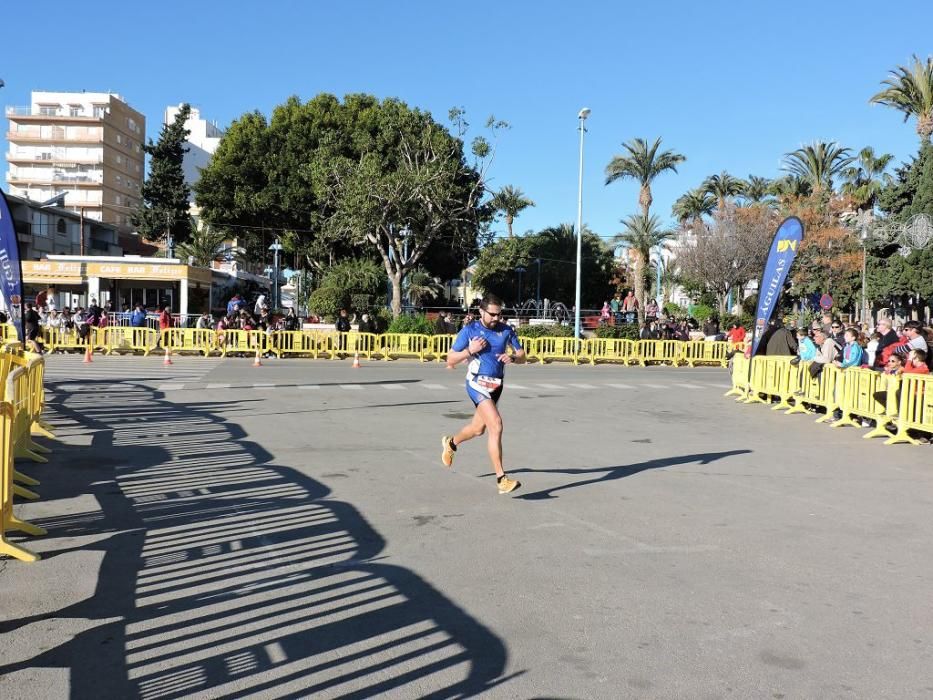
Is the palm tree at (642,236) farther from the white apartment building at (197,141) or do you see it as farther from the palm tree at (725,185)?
the white apartment building at (197,141)

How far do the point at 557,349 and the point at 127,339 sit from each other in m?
14.7

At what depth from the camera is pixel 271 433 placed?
11.2m

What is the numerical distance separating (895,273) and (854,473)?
137 feet

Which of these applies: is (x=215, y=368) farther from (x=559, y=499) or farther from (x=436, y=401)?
(x=559, y=499)

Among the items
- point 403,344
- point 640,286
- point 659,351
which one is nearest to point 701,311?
point 640,286

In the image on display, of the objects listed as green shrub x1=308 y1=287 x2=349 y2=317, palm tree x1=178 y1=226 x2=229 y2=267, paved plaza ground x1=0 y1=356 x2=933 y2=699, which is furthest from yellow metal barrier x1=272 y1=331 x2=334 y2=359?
palm tree x1=178 y1=226 x2=229 y2=267

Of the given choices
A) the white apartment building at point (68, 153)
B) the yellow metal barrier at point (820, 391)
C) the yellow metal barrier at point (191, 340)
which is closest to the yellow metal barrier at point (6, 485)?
the yellow metal barrier at point (820, 391)

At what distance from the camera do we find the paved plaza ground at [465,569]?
391cm

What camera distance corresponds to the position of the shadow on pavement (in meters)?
3.80

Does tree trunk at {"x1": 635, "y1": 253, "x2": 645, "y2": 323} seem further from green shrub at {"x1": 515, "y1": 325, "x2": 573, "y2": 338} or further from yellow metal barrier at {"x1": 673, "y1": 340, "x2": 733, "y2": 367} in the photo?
yellow metal barrier at {"x1": 673, "y1": 340, "x2": 733, "y2": 367}

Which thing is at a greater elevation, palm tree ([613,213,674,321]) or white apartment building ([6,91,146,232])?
white apartment building ([6,91,146,232])

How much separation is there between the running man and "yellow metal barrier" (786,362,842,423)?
824 centimetres

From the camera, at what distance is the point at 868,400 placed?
1291 cm

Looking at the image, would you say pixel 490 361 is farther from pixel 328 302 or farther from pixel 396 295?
pixel 328 302
